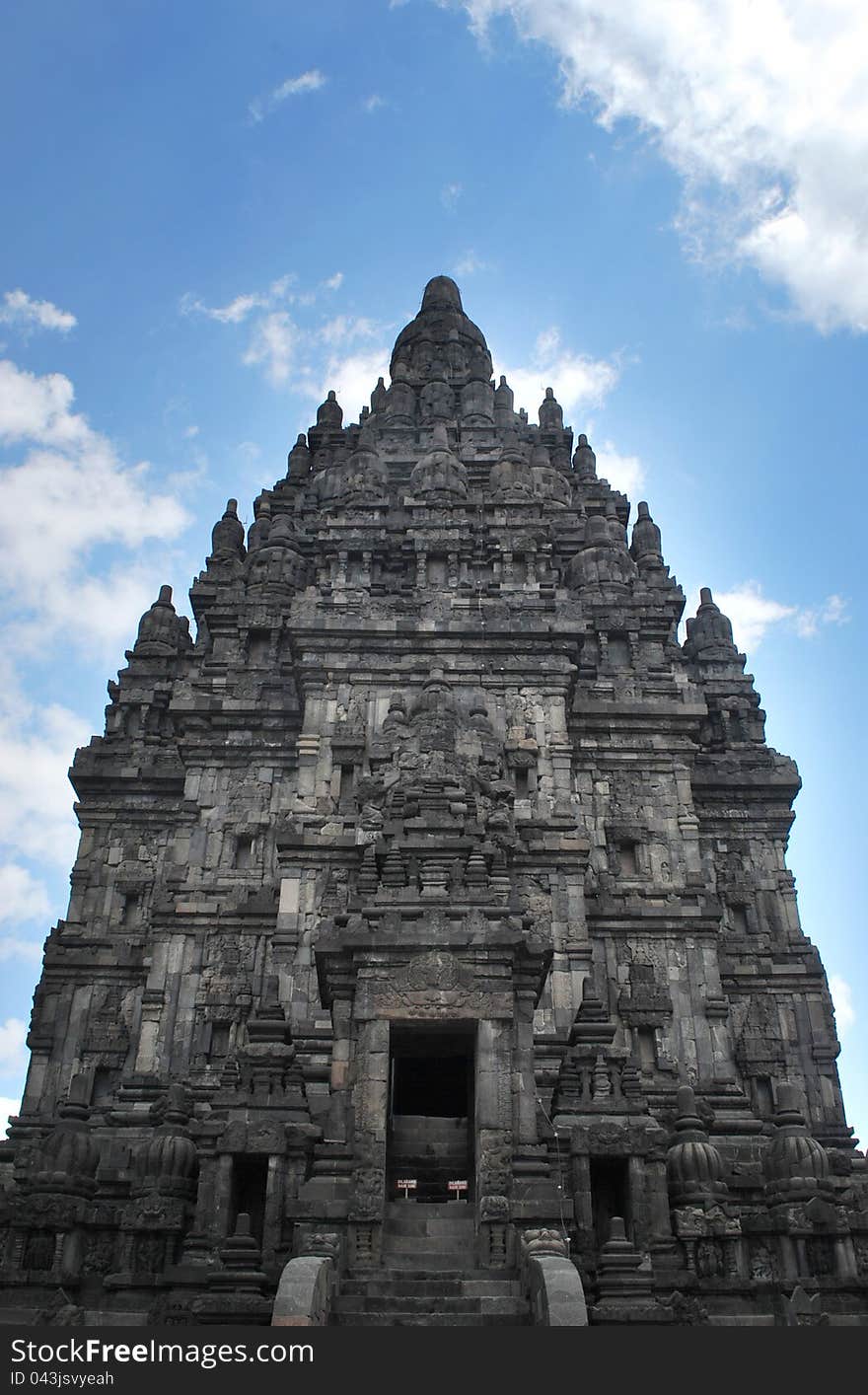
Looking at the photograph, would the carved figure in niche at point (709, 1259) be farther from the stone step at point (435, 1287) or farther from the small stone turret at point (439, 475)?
the small stone turret at point (439, 475)

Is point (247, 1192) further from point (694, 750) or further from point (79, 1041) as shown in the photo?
point (694, 750)

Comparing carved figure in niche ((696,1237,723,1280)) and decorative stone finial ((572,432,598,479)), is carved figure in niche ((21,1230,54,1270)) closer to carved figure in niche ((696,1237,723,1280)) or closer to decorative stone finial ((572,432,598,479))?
carved figure in niche ((696,1237,723,1280))

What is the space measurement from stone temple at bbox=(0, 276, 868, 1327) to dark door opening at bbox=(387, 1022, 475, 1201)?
89 mm

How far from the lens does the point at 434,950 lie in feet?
63.5

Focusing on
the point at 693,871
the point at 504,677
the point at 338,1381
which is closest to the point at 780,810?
the point at 693,871

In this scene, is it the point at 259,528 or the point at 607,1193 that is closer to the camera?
the point at 607,1193

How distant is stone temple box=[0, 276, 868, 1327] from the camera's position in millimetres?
17625

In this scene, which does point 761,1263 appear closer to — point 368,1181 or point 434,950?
point 368,1181

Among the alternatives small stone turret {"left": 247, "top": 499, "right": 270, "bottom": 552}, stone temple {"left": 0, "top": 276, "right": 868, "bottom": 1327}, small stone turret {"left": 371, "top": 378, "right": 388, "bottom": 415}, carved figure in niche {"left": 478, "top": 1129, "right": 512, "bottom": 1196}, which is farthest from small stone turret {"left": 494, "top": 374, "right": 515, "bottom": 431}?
carved figure in niche {"left": 478, "top": 1129, "right": 512, "bottom": 1196}

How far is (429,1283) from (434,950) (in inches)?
199

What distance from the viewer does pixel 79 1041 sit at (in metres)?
30.6

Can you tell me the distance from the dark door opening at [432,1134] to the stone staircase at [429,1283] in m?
0.85

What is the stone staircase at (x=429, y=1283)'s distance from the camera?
1504cm

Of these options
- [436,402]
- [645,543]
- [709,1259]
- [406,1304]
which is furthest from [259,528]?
[406,1304]
